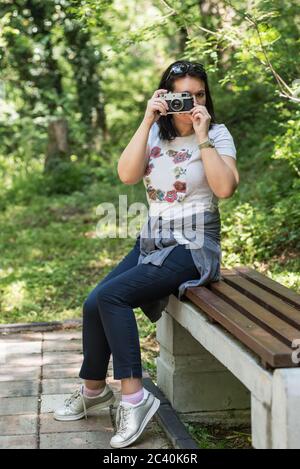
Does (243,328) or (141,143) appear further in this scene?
(141,143)

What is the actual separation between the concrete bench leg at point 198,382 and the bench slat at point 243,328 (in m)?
0.35

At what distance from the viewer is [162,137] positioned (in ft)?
11.6

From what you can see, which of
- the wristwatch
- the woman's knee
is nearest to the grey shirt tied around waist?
the woman's knee

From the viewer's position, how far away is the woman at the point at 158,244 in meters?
3.09

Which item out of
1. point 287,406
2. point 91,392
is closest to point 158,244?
point 91,392

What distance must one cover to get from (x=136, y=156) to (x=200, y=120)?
34cm

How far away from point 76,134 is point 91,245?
482 cm

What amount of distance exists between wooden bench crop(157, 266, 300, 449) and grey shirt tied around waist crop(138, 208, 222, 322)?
0.24 feet

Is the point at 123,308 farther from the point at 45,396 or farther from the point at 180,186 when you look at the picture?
the point at 45,396

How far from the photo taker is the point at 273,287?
3.31 meters

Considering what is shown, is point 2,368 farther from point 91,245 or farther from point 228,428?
point 91,245

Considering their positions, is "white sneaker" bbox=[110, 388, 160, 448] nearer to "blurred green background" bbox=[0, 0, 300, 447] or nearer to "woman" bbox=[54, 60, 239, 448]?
"woman" bbox=[54, 60, 239, 448]

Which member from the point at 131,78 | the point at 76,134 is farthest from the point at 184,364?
the point at 131,78
